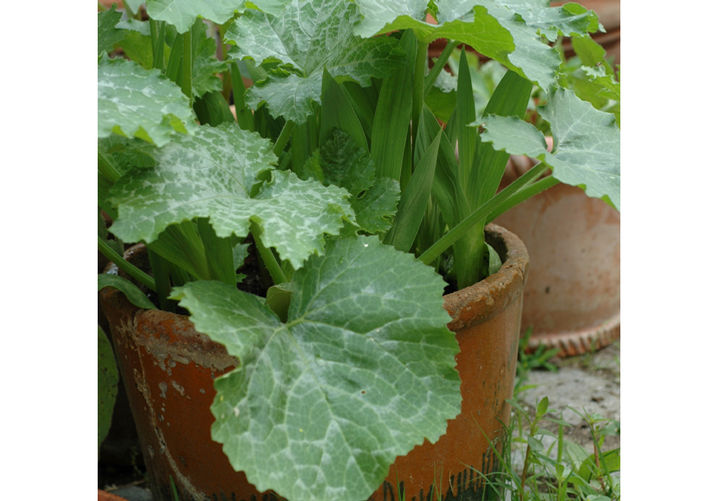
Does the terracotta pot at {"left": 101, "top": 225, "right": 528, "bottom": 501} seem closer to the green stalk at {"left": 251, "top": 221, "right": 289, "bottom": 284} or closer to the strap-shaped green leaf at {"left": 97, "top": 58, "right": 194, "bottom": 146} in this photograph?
the green stalk at {"left": 251, "top": 221, "right": 289, "bottom": 284}

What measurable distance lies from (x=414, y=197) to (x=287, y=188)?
242mm

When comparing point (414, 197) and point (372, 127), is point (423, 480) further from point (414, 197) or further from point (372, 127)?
point (372, 127)

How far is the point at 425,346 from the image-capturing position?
784 millimetres

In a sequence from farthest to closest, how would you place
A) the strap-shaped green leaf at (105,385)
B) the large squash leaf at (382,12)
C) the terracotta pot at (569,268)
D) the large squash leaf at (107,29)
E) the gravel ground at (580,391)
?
the terracotta pot at (569,268) → the gravel ground at (580,391) → the strap-shaped green leaf at (105,385) → the large squash leaf at (107,29) → the large squash leaf at (382,12)

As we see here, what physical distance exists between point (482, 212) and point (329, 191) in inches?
9.0

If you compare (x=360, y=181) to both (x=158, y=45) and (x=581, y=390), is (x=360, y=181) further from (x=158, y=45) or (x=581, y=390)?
(x=581, y=390)

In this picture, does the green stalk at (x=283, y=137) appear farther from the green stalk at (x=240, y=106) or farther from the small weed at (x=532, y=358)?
the small weed at (x=532, y=358)

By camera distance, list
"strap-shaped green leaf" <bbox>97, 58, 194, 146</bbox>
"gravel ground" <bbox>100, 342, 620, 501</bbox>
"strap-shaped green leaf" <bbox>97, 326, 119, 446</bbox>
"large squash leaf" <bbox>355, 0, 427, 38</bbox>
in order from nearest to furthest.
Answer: "strap-shaped green leaf" <bbox>97, 58, 194, 146</bbox>
"large squash leaf" <bbox>355, 0, 427, 38</bbox>
"strap-shaped green leaf" <bbox>97, 326, 119, 446</bbox>
"gravel ground" <bbox>100, 342, 620, 501</bbox>

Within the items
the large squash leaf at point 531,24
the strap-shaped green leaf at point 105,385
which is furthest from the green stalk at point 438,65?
the strap-shaped green leaf at point 105,385

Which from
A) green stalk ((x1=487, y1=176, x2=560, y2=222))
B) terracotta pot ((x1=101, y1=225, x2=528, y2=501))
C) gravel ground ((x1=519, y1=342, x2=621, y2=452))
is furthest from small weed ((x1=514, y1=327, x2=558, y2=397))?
green stalk ((x1=487, y1=176, x2=560, y2=222))

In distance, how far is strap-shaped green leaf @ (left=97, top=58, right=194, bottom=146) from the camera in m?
0.70

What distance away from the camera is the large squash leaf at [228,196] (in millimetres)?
716

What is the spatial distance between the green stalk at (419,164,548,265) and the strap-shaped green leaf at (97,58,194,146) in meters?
0.37

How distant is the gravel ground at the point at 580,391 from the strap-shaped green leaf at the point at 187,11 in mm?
885
